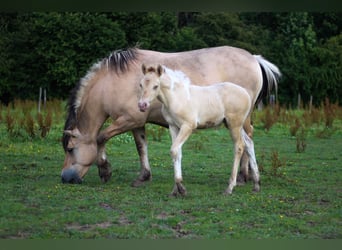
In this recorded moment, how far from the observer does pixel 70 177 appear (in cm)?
744

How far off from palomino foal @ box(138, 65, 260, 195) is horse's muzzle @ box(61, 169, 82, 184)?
1.54m

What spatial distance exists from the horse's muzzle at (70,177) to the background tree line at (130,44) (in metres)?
15.9

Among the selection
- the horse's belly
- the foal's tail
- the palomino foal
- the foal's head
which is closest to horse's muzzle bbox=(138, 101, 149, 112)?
the foal's head

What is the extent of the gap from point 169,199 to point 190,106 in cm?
110

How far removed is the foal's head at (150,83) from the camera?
609cm

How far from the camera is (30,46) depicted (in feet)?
82.9

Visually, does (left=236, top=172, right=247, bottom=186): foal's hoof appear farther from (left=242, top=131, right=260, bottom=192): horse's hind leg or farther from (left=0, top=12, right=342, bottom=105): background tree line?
(left=0, top=12, right=342, bottom=105): background tree line

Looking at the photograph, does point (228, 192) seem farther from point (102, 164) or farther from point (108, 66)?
point (108, 66)

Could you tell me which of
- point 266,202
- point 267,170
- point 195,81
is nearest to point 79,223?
→ point 266,202

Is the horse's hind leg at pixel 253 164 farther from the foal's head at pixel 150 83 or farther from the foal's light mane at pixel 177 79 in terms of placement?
the foal's head at pixel 150 83

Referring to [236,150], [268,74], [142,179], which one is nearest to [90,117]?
[142,179]

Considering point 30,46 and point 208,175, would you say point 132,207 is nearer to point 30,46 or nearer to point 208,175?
point 208,175

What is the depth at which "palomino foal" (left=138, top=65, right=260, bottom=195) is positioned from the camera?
21.1ft

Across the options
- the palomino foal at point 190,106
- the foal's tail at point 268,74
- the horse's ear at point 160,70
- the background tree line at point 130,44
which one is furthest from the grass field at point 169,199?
the background tree line at point 130,44
